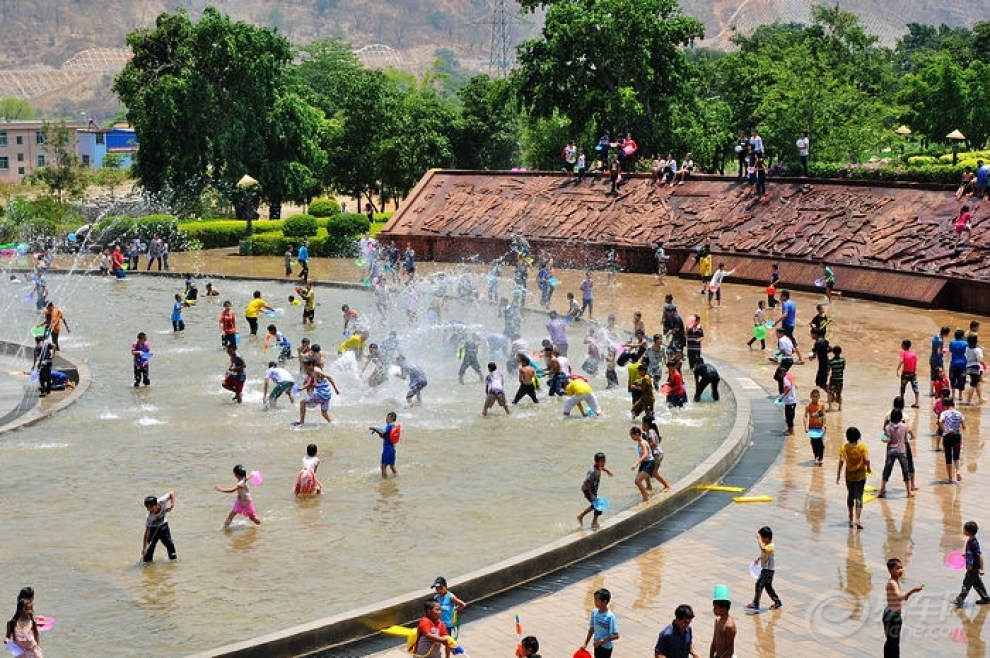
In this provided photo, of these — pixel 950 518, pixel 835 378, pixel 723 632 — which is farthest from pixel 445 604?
pixel 835 378

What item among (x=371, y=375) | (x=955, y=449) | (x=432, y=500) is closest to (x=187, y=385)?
(x=371, y=375)

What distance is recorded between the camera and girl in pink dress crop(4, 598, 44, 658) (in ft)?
37.5

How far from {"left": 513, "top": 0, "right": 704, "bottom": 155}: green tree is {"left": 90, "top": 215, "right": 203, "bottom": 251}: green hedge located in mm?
13771

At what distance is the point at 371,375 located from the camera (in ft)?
78.4

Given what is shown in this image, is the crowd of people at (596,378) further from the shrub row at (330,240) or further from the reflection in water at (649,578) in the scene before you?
the shrub row at (330,240)

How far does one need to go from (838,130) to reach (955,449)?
33738mm

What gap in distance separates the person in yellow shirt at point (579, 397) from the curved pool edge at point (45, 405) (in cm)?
874

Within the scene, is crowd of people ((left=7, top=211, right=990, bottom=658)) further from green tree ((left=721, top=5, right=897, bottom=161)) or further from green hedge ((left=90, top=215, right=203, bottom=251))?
green tree ((left=721, top=5, right=897, bottom=161))

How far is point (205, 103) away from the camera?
53062 mm

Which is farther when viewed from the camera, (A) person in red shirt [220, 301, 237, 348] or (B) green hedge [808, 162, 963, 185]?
(B) green hedge [808, 162, 963, 185]

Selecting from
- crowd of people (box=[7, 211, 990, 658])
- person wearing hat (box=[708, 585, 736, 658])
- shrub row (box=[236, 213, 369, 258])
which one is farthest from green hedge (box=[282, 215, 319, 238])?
person wearing hat (box=[708, 585, 736, 658])

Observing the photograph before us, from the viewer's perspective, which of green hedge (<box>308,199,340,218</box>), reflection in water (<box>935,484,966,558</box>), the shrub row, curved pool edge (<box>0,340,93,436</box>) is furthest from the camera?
green hedge (<box>308,199,340,218</box>)

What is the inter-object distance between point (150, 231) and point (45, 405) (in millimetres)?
27801

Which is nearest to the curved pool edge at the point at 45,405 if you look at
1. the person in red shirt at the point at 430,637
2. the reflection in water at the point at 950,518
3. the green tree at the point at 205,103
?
the person in red shirt at the point at 430,637
